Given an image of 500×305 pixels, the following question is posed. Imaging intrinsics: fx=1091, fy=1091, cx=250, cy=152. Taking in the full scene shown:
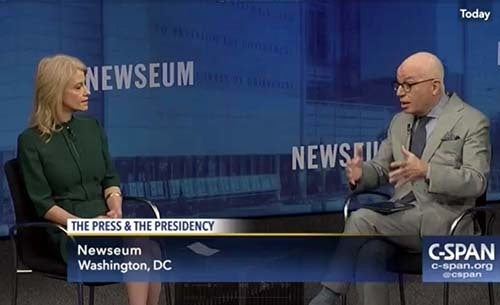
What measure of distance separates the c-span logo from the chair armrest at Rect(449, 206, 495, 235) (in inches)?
1.9

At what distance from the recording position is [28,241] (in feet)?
13.6

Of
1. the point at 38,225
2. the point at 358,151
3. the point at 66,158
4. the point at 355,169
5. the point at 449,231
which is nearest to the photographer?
the point at 38,225

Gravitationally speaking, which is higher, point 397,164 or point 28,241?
point 397,164

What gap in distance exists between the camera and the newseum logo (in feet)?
14.8

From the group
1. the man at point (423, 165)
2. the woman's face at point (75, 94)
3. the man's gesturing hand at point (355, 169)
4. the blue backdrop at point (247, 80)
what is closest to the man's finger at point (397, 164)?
the man at point (423, 165)

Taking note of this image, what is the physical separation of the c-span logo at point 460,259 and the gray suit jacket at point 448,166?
0.20ft

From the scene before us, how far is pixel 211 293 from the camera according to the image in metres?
4.78

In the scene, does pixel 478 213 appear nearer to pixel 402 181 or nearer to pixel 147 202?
pixel 402 181

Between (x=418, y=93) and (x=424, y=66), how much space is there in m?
0.14

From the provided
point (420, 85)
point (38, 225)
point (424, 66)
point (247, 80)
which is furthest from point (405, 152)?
point (38, 225)

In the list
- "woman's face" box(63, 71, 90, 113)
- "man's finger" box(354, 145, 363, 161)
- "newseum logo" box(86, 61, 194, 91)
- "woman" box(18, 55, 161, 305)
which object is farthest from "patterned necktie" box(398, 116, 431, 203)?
"woman's face" box(63, 71, 90, 113)

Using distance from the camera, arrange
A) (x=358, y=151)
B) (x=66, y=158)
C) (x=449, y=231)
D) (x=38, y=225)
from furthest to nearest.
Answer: (x=358, y=151)
(x=449, y=231)
(x=66, y=158)
(x=38, y=225)

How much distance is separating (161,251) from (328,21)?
1.17 metres

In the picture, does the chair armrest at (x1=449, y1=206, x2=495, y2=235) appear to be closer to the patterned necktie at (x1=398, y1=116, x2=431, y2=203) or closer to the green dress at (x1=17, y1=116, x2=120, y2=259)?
the patterned necktie at (x1=398, y1=116, x2=431, y2=203)
